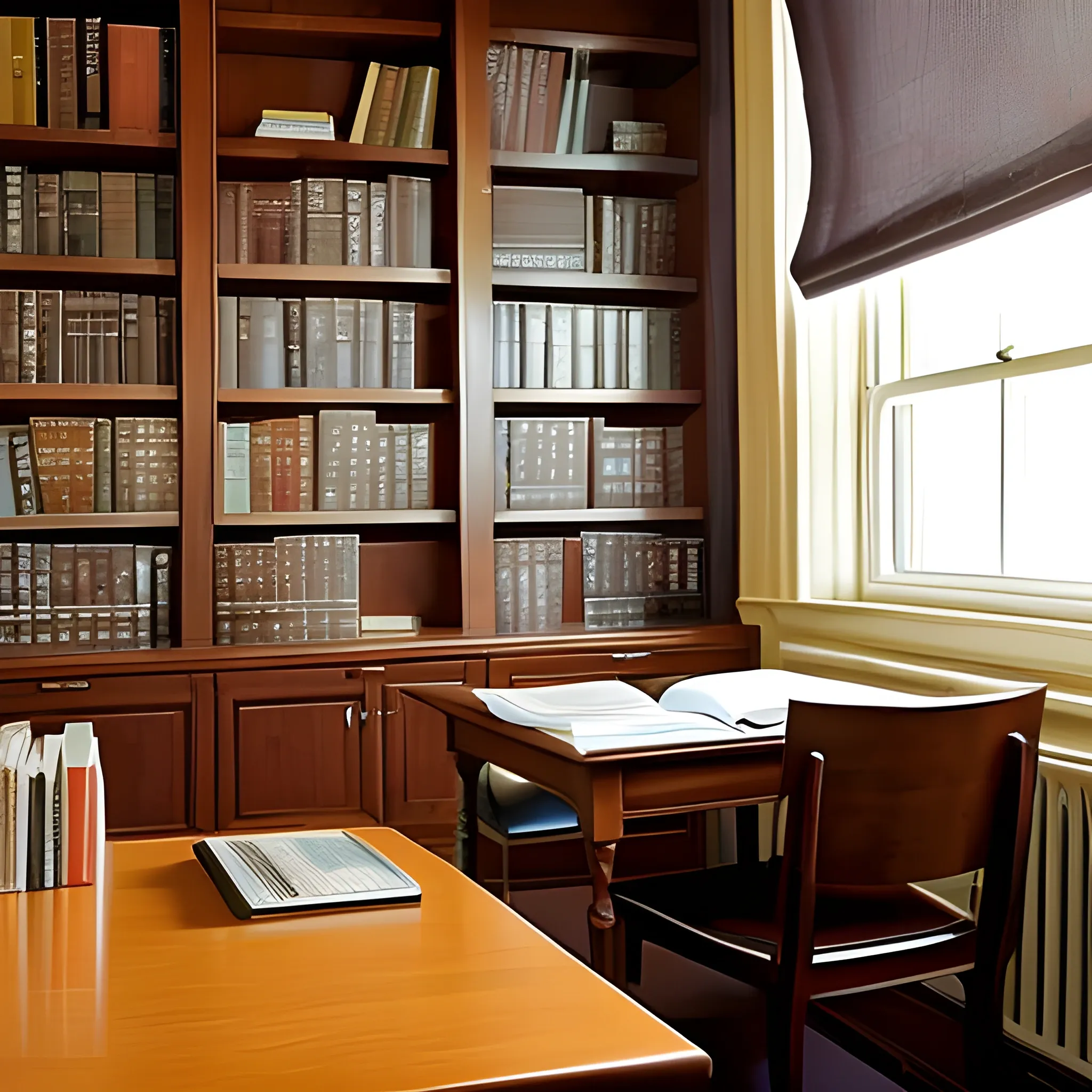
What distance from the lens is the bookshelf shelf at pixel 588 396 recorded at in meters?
3.45

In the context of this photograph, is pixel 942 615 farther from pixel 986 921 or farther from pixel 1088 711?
pixel 986 921

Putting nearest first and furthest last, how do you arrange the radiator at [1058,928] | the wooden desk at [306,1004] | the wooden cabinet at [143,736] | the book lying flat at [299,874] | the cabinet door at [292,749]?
the wooden desk at [306,1004], the book lying flat at [299,874], the radiator at [1058,928], the wooden cabinet at [143,736], the cabinet door at [292,749]

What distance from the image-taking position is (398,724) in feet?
10.4

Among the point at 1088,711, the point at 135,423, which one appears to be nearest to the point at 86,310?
the point at 135,423

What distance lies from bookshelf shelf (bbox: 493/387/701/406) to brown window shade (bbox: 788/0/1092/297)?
54 cm

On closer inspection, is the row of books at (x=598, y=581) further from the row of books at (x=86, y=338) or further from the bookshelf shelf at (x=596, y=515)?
the row of books at (x=86, y=338)

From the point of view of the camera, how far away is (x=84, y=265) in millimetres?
3172

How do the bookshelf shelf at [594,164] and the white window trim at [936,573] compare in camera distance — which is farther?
the bookshelf shelf at [594,164]

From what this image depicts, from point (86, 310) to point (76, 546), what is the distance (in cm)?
64

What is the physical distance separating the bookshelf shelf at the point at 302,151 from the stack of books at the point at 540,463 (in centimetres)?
80

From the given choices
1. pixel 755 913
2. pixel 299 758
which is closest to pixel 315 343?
pixel 299 758

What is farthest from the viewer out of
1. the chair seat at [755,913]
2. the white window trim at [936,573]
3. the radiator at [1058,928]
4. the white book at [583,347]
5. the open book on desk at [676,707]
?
the white book at [583,347]

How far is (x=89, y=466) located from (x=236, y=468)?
14.9 inches

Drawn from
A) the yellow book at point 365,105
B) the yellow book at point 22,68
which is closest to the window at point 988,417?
the yellow book at point 365,105
